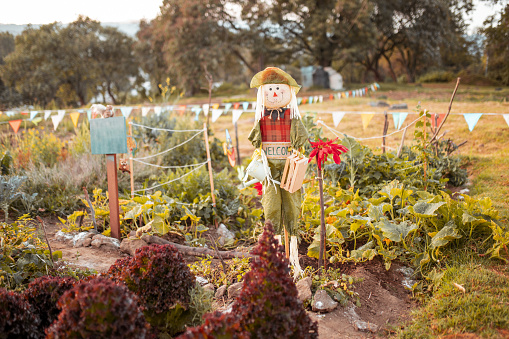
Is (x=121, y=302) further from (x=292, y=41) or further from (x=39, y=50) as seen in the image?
(x=39, y=50)

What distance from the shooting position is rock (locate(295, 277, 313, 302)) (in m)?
2.60

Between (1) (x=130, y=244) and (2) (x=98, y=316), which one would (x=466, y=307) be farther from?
(1) (x=130, y=244)

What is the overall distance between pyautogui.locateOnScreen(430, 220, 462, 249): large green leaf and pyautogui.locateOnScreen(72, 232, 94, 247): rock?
3363 millimetres

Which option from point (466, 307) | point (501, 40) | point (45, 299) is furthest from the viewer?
point (501, 40)

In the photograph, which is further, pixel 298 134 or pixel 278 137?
pixel 278 137

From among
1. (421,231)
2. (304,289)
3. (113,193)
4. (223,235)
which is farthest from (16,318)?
(421,231)

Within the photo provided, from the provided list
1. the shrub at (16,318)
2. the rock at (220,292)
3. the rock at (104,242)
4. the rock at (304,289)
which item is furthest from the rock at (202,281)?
the shrub at (16,318)

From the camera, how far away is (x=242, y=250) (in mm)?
Result: 3576

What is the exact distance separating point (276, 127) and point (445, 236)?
1678mm

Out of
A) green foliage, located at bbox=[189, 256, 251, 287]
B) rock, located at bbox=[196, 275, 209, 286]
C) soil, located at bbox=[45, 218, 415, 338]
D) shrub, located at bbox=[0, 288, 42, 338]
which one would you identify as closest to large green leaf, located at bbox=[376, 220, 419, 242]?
soil, located at bbox=[45, 218, 415, 338]

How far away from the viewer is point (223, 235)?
4.01m

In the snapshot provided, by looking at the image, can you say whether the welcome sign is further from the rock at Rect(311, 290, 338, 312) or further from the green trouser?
the rock at Rect(311, 290, 338, 312)

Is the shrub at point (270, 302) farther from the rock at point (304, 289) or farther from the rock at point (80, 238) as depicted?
the rock at point (80, 238)

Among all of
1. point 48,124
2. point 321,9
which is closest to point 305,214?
point 48,124
